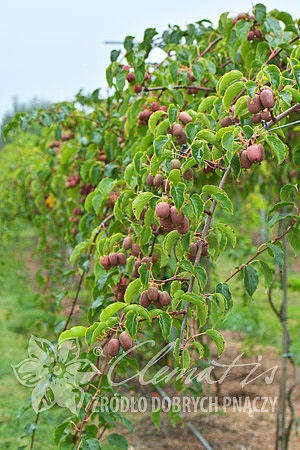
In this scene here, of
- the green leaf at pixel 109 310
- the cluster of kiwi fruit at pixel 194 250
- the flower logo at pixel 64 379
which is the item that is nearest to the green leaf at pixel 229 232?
the cluster of kiwi fruit at pixel 194 250

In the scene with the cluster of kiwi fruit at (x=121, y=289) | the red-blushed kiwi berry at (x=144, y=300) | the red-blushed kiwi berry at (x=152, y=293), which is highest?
the cluster of kiwi fruit at (x=121, y=289)

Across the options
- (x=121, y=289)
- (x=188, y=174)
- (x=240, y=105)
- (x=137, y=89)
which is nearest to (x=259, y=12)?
(x=137, y=89)

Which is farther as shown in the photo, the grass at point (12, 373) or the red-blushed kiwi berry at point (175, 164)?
the grass at point (12, 373)

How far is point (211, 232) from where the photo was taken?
0.95m

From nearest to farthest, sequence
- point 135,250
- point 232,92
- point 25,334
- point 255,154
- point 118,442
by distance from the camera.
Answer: point 255,154 < point 232,92 < point 135,250 < point 118,442 < point 25,334

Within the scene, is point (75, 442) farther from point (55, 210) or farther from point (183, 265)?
point (55, 210)

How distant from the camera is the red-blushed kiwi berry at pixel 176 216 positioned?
0.77 meters

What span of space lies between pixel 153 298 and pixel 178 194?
0.69 ft

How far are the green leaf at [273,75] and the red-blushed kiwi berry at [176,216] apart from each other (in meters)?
0.29

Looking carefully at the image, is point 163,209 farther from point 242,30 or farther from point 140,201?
point 242,30

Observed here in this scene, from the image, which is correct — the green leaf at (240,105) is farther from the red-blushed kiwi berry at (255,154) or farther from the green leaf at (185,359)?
the green leaf at (185,359)

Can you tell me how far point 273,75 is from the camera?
0.77 meters

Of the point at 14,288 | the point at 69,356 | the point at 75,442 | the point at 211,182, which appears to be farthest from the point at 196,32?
the point at 14,288

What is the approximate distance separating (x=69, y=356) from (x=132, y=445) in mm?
1334
